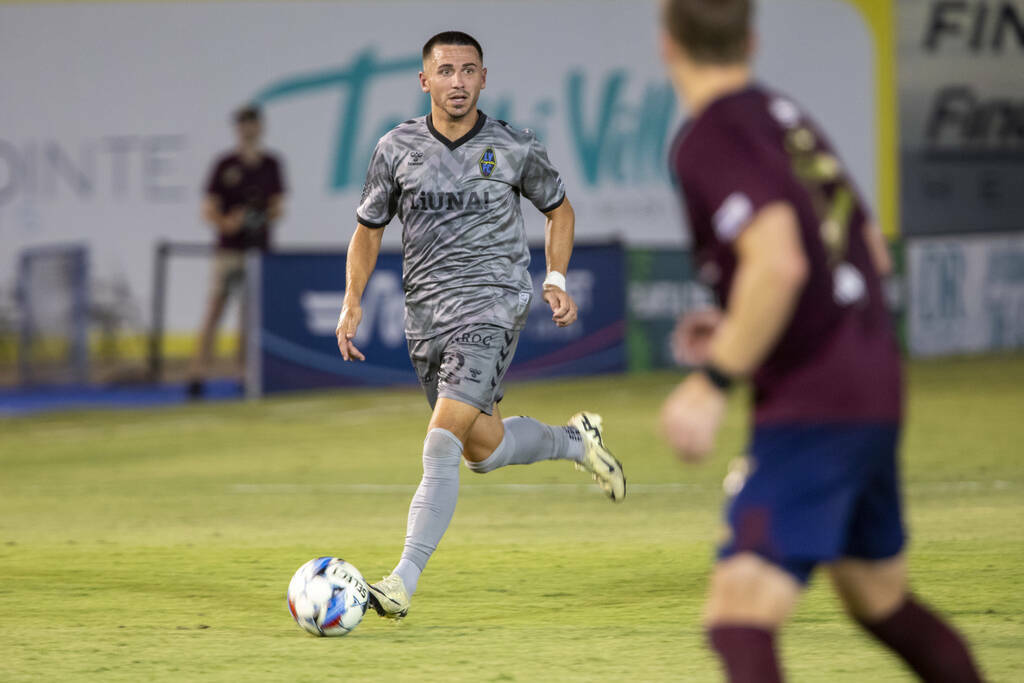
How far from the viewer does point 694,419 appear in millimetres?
3354

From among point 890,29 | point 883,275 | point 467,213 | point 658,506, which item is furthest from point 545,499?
point 890,29

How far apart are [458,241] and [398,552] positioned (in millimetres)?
1933

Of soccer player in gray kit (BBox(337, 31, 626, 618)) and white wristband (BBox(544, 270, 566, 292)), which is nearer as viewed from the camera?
soccer player in gray kit (BBox(337, 31, 626, 618))

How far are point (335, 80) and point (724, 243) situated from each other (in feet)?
76.5

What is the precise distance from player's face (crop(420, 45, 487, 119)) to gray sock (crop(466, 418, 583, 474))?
1.32 metres

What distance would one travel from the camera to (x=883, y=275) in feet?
12.1

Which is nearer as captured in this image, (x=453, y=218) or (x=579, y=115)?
(x=453, y=218)

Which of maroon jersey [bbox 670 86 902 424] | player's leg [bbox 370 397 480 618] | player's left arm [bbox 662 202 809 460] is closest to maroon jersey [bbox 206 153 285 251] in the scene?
player's leg [bbox 370 397 480 618]

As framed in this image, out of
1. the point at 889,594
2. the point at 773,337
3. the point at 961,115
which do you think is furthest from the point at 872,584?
the point at 961,115

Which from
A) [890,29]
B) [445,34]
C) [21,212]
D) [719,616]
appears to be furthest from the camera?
[890,29]

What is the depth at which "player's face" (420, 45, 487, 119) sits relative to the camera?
645 cm

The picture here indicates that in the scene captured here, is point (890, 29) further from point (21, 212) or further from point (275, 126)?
point (21, 212)

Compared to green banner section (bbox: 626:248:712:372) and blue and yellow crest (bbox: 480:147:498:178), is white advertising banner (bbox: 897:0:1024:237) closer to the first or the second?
green banner section (bbox: 626:248:712:372)

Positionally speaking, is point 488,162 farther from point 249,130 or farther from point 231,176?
point 231,176
